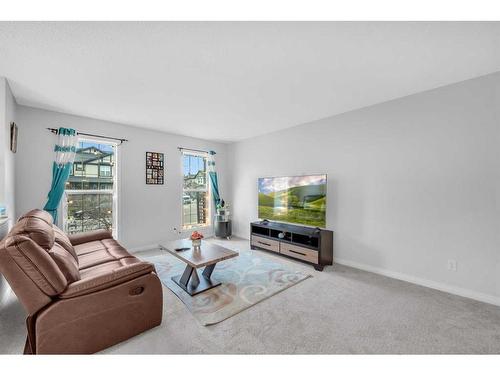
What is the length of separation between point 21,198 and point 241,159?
12.5ft

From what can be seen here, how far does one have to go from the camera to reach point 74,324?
4.68ft

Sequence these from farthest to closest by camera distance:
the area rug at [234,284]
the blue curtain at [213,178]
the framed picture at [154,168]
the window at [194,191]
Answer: the blue curtain at [213,178] < the window at [194,191] < the framed picture at [154,168] < the area rug at [234,284]

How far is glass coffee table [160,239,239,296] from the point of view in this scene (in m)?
2.31

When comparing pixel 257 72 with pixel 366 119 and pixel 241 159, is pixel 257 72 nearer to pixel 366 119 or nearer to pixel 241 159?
pixel 366 119

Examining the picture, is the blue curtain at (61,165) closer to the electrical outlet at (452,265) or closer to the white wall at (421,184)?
the white wall at (421,184)

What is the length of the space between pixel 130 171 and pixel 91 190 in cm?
69

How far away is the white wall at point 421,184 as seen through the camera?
2172 millimetres

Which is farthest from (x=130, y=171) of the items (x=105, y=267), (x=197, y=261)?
(x=197, y=261)

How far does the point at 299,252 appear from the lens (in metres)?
3.23

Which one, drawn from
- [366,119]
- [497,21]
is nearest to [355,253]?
[366,119]

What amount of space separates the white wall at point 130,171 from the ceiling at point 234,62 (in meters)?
0.35

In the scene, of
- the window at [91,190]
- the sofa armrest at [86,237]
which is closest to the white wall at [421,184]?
the sofa armrest at [86,237]

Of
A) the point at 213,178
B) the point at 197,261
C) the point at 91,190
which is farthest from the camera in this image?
the point at 213,178

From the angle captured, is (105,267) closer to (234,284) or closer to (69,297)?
(69,297)
